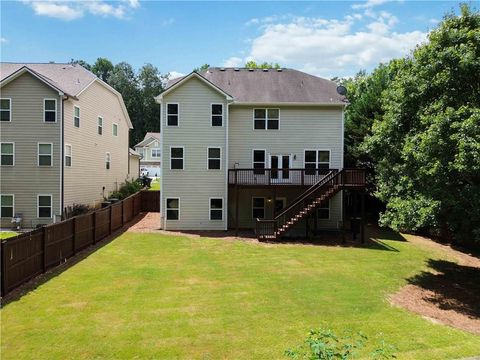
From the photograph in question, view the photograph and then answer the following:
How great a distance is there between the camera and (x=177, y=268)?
43.4 feet

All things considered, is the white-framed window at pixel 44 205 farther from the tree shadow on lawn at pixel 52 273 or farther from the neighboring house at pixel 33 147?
the tree shadow on lawn at pixel 52 273

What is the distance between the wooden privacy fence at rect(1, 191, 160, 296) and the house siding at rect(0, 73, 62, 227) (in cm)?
441

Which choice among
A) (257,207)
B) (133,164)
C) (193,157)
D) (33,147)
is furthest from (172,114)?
(133,164)

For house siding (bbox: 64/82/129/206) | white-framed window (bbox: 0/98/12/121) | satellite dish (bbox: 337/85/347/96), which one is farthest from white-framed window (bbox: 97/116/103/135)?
satellite dish (bbox: 337/85/347/96)

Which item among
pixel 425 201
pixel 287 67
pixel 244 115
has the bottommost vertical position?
pixel 425 201

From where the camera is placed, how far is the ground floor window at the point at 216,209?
2125cm

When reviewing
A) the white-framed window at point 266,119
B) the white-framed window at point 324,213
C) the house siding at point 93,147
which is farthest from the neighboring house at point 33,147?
the white-framed window at point 324,213

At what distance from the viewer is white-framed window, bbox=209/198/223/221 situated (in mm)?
21250

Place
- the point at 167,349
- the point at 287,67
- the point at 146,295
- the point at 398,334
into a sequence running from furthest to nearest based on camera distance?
1. the point at 287,67
2. the point at 146,295
3. the point at 398,334
4. the point at 167,349

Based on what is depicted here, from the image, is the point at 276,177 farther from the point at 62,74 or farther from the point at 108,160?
the point at 62,74

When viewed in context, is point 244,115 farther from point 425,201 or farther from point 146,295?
point 146,295

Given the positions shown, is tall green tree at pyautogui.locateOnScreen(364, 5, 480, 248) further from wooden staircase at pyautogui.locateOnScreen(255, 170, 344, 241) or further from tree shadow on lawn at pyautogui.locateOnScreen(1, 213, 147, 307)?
tree shadow on lawn at pyautogui.locateOnScreen(1, 213, 147, 307)

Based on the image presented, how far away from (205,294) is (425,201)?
794cm

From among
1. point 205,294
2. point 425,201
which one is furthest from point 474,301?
point 205,294
